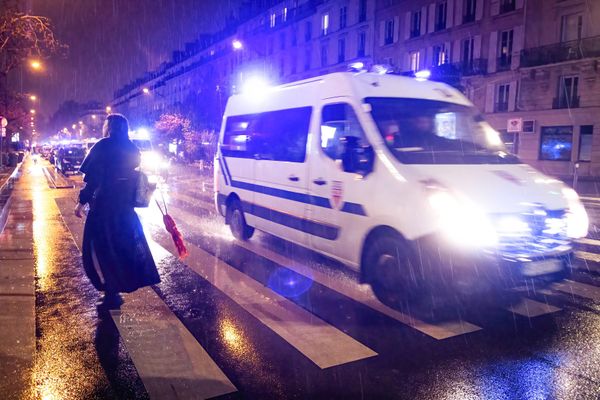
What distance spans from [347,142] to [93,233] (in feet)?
9.26

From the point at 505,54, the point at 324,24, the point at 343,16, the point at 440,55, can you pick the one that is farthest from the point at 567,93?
the point at 324,24

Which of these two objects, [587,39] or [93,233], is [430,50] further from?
[93,233]

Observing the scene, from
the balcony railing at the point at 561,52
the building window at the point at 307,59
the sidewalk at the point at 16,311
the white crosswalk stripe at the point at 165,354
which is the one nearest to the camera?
the white crosswalk stripe at the point at 165,354

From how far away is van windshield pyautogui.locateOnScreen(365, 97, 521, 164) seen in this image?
5180mm

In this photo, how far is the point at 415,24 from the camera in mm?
39281

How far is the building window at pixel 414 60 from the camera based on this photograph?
39.2 meters

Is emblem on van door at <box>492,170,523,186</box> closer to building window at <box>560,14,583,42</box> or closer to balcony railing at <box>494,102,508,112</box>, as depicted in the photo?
building window at <box>560,14,583,42</box>

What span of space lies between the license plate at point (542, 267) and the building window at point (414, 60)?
3667 cm

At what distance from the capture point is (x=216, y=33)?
77875 millimetres

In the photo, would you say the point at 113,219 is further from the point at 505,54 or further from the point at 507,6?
the point at 507,6

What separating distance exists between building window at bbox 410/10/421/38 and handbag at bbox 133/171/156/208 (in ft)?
124

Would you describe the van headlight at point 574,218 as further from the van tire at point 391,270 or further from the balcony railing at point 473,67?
the balcony railing at point 473,67

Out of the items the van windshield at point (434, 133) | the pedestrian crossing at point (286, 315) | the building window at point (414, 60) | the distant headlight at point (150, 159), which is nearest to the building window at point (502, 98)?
the building window at point (414, 60)

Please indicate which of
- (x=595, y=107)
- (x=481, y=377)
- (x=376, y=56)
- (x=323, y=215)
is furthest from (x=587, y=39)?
(x=481, y=377)
